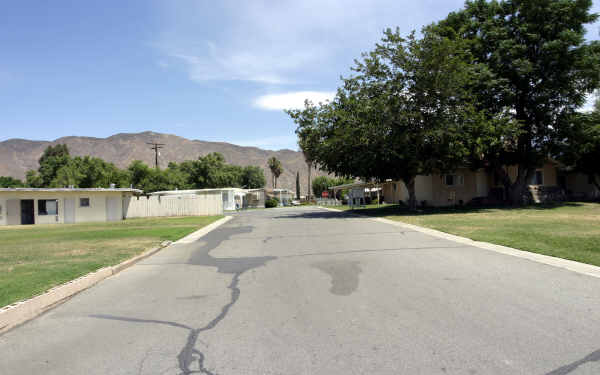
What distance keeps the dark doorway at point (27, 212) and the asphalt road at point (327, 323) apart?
2802 centimetres

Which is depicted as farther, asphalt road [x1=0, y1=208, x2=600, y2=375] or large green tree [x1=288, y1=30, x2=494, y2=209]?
large green tree [x1=288, y1=30, x2=494, y2=209]

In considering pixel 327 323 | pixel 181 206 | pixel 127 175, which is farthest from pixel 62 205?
pixel 327 323

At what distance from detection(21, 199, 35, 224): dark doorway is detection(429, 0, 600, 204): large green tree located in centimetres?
3146

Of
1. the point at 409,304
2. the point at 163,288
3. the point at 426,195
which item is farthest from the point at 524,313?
the point at 426,195

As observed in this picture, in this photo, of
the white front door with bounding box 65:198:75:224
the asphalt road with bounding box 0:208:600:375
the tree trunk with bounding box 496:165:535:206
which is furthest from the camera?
the tree trunk with bounding box 496:165:535:206

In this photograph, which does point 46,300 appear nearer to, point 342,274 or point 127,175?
point 342,274

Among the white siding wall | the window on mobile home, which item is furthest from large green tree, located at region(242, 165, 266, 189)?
the window on mobile home

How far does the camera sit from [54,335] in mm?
4711

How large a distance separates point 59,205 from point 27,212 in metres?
2.18

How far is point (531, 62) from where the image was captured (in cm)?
2836

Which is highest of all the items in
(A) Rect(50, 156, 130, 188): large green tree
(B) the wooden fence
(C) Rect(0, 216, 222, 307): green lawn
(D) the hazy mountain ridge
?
(D) the hazy mountain ridge

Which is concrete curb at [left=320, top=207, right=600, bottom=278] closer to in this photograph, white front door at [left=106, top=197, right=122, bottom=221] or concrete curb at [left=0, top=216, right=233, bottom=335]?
concrete curb at [left=0, top=216, right=233, bottom=335]

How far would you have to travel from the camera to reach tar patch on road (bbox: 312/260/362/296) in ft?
20.8

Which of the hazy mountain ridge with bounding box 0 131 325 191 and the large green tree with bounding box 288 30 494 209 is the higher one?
the hazy mountain ridge with bounding box 0 131 325 191
